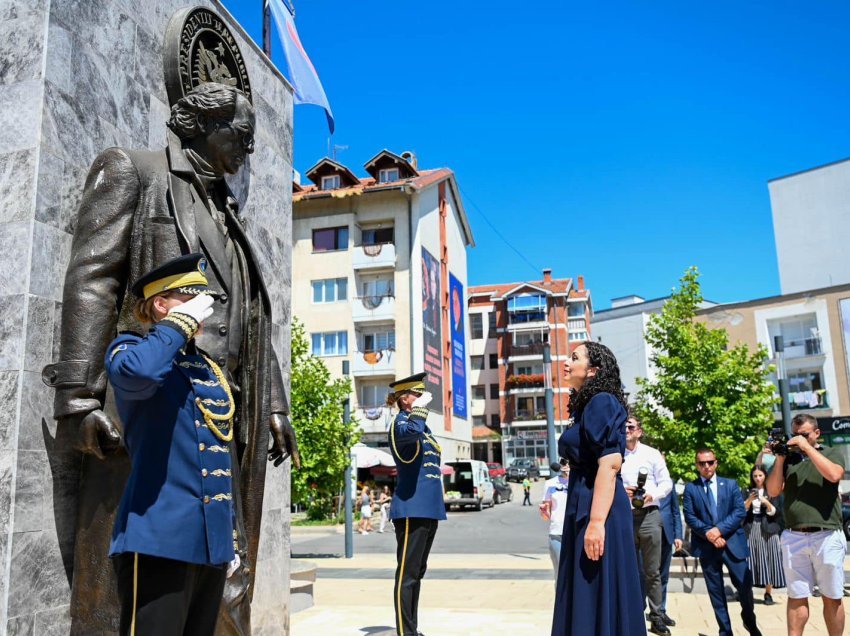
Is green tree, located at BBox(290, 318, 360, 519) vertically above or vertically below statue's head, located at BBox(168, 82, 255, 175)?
below

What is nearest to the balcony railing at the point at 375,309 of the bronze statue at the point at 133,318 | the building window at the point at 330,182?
the building window at the point at 330,182

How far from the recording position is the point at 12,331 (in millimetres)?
3809

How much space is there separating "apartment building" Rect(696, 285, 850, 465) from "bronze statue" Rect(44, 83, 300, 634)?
45727 millimetres

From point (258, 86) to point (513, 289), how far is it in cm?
6544

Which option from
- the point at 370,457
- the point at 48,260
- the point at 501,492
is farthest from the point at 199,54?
the point at 501,492

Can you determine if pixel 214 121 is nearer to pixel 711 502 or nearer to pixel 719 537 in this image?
pixel 719 537

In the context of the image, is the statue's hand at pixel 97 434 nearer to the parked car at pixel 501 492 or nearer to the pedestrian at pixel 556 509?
the pedestrian at pixel 556 509

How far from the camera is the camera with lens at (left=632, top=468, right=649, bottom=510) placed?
27.6 ft

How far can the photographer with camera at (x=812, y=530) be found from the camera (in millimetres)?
6438

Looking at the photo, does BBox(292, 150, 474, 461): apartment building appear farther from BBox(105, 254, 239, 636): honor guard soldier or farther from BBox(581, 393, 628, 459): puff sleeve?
BBox(105, 254, 239, 636): honor guard soldier

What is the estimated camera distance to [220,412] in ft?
11.0

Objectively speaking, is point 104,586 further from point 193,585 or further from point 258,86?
point 258,86

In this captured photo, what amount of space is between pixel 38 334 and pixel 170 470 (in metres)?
1.27

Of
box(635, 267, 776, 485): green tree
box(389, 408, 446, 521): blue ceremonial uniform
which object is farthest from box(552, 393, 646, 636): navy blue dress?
box(635, 267, 776, 485): green tree
